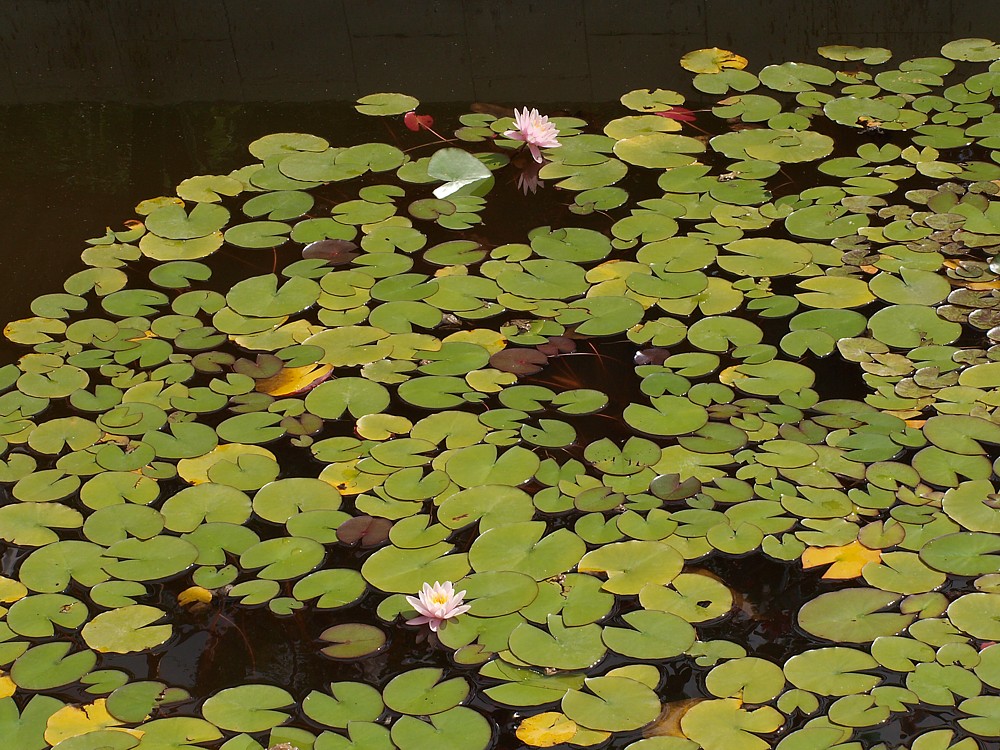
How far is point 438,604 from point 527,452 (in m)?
0.40

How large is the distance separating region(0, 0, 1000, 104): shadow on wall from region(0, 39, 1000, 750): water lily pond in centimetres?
49

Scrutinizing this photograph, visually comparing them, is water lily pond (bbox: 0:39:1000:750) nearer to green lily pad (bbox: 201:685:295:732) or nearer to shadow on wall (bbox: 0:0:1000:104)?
green lily pad (bbox: 201:685:295:732)

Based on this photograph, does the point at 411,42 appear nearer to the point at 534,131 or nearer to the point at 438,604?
the point at 534,131

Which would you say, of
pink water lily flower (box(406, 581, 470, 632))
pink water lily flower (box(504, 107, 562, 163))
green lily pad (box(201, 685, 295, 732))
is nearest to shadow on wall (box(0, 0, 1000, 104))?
pink water lily flower (box(504, 107, 562, 163))

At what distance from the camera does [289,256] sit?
8.45 feet

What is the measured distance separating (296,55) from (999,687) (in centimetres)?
283

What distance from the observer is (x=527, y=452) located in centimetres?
197

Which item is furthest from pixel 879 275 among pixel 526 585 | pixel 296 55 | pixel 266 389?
pixel 296 55

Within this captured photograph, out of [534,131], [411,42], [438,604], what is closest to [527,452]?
[438,604]

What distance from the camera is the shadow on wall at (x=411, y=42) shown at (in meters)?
3.33

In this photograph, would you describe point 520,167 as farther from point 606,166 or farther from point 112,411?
point 112,411

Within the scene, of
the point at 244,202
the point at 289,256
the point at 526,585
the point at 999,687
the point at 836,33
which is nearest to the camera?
the point at 999,687

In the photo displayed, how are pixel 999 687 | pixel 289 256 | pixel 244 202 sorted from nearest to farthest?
pixel 999 687
pixel 289 256
pixel 244 202

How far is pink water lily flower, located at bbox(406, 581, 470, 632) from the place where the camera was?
1664 millimetres
